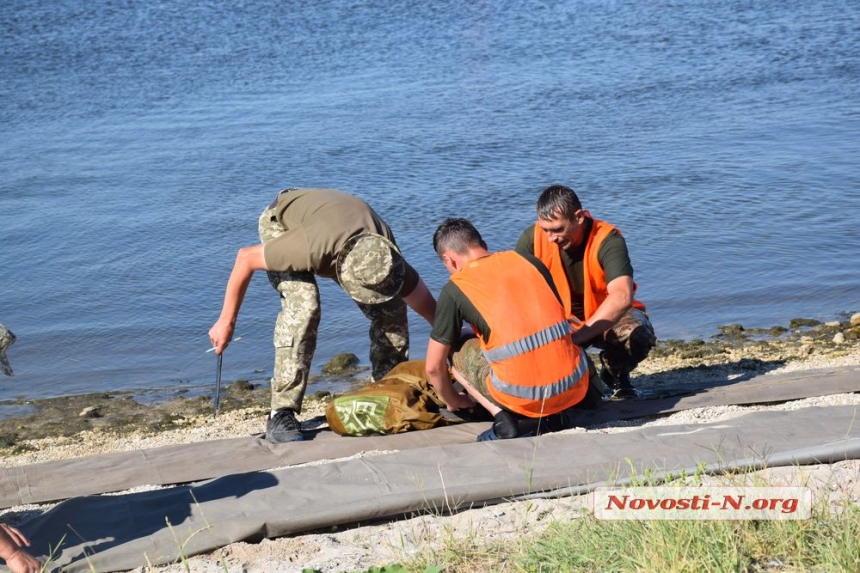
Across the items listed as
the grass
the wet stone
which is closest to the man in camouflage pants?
the grass

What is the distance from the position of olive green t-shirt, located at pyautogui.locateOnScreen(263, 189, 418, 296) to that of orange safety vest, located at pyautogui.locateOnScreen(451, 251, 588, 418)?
32.4 inches

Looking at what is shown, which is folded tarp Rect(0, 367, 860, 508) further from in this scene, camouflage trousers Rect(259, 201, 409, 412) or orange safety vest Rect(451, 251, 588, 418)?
orange safety vest Rect(451, 251, 588, 418)

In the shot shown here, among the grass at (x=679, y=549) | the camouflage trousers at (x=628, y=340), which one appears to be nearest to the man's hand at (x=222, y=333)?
→ the camouflage trousers at (x=628, y=340)

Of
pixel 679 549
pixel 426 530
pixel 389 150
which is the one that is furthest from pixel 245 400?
pixel 389 150

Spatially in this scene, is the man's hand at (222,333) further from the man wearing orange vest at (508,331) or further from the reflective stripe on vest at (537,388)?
the reflective stripe on vest at (537,388)

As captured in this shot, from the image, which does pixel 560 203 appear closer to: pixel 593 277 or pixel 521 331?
pixel 593 277

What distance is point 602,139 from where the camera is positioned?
1391 cm

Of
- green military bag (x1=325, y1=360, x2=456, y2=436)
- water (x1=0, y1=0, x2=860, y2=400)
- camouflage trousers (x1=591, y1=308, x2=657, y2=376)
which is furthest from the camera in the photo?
water (x1=0, y1=0, x2=860, y2=400)

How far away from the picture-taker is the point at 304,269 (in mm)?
5594

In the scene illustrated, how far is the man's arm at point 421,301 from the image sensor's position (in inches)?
231

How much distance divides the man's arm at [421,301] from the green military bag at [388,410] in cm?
43

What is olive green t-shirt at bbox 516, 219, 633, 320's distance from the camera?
18.6ft

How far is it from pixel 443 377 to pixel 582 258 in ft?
3.98

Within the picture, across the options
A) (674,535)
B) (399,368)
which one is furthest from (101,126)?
(674,535)
